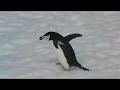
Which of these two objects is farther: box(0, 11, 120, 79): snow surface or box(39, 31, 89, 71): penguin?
box(0, 11, 120, 79): snow surface

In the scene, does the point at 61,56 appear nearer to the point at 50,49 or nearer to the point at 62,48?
the point at 62,48

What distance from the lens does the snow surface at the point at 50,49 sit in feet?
17.0

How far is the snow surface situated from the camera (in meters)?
5.17

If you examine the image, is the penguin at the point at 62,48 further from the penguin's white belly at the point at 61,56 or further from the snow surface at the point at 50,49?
the snow surface at the point at 50,49

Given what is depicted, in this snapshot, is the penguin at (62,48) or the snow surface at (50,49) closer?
the penguin at (62,48)

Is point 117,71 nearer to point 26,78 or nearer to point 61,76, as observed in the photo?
point 61,76

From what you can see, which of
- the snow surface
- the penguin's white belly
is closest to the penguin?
the penguin's white belly

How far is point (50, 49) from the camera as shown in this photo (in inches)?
232

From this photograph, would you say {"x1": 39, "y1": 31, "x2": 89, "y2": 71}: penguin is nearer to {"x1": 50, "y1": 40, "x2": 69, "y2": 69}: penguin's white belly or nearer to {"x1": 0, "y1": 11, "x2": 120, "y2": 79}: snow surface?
{"x1": 50, "y1": 40, "x2": 69, "y2": 69}: penguin's white belly

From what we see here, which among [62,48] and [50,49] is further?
[50,49]

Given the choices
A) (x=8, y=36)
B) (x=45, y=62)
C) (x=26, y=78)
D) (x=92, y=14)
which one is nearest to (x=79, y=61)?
(x=45, y=62)

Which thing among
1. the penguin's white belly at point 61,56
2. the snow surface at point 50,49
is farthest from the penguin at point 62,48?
the snow surface at point 50,49

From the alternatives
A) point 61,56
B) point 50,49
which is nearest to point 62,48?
point 61,56

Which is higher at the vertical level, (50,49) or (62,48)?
(50,49)
